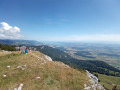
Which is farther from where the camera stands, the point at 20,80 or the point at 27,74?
the point at 27,74

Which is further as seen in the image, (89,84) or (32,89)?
(89,84)

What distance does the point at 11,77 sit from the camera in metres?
16.3

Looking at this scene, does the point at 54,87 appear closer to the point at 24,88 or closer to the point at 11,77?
the point at 24,88

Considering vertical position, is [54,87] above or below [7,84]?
below

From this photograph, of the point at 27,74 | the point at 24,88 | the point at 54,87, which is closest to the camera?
the point at 24,88

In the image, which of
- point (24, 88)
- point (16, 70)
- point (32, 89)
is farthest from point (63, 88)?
point (16, 70)

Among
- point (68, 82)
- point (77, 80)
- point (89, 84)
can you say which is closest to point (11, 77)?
point (68, 82)

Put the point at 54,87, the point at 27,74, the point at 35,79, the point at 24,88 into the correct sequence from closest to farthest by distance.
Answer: the point at 24,88 < the point at 54,87 < the point at 35,79 < the point at 27,74

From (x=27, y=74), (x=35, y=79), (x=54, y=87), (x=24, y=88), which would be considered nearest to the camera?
(x=24, y=88)

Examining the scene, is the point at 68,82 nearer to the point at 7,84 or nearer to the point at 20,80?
the point at 20,80

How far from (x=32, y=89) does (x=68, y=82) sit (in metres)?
8.13

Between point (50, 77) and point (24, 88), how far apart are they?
6225 millimetres

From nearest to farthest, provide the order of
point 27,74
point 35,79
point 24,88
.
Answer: point 24,88
point 35,79
point 27,74

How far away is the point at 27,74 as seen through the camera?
59.1 ft
